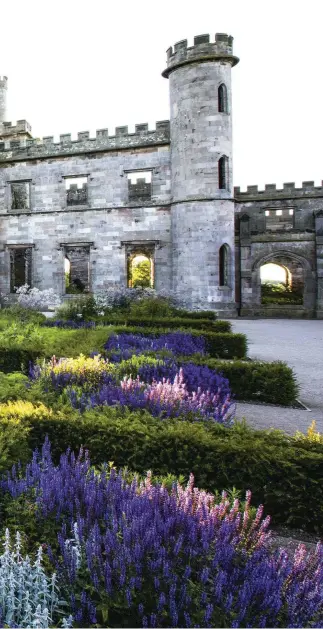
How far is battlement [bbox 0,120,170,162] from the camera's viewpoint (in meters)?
19.2

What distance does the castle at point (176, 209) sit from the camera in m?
17.8

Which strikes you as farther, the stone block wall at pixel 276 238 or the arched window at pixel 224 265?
the stone block wall at pixel 276 238

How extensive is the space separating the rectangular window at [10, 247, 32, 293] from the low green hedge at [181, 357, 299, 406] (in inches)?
684

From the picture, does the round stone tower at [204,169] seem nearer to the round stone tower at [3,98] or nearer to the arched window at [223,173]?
the arched window at [223,173]

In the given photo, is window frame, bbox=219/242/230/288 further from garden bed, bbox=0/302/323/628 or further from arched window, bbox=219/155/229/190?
garden bed, bbox=0/302/323/628

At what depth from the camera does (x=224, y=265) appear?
60.4ft

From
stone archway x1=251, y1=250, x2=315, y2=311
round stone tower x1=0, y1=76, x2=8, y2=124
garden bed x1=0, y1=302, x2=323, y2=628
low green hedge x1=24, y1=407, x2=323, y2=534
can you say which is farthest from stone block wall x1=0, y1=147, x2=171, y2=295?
low green hedge x1=24, y1=407, x2=323, y2=534

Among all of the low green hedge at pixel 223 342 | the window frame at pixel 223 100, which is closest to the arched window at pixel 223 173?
the window frame at pixel 223 100

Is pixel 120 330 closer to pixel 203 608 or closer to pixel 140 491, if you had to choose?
pixel 140 491

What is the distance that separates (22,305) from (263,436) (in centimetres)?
1090

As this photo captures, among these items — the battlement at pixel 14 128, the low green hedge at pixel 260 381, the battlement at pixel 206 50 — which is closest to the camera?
the low green hedge at pixel 260 381

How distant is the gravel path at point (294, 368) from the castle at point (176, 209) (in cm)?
582

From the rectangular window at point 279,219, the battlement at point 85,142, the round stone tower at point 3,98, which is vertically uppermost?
the round stone tower at point 3,98

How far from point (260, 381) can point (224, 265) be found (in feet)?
44.1
